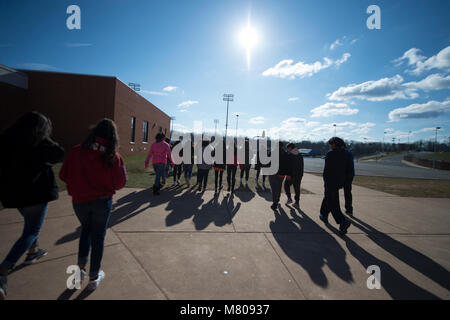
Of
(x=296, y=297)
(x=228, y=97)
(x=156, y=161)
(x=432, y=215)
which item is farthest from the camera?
(x=228, y=97)

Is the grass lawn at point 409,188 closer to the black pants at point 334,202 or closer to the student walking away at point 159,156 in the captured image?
the black pants at point 334,202

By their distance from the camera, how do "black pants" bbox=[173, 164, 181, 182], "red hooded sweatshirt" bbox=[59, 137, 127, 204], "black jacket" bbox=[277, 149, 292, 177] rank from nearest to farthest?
"red hooded sweatshirt" bbox=[59, 137, 127, 204] < "black jacket" bbox=[277, 149, 292, 177] < "black pants" bbox=[173, 164, 181, 182]

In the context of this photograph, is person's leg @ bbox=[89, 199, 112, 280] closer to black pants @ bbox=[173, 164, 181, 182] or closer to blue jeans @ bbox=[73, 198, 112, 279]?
blue jeans @ bbox=[73, 198, 112, 279]

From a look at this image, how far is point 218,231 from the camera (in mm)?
3926

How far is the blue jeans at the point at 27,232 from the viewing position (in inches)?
84.1

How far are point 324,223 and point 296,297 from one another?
288cm

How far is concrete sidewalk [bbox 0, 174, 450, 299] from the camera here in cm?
230

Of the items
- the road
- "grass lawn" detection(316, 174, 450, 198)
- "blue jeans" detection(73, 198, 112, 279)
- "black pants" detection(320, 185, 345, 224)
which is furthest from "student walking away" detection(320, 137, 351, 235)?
the road

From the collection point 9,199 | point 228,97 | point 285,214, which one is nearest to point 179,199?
point 285,214

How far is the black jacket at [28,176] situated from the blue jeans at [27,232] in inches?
4.6

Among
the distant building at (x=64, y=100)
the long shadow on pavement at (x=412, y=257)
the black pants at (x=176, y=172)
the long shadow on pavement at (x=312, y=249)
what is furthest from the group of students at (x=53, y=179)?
the distant building at (x=64, y=100)

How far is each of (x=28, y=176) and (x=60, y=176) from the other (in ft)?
1.11

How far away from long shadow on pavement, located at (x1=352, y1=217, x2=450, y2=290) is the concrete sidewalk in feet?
0.06

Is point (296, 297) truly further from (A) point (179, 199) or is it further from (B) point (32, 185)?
(A) point (179, 199)
